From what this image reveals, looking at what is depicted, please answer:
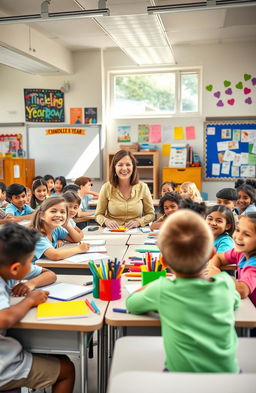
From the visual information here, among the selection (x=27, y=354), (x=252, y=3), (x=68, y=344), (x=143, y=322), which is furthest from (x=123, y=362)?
(x=252, y=3)

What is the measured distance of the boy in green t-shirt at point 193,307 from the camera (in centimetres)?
128

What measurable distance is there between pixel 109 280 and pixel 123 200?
6.26ft

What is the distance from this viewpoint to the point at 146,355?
1440mm

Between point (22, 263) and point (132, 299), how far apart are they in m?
0.47

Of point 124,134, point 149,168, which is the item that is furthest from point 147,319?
point 124,134

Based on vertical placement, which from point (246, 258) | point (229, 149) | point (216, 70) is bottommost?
point (246, 258)

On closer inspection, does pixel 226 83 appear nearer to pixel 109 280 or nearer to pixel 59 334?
pixel 109 280

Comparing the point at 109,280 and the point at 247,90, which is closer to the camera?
the point at 109,280

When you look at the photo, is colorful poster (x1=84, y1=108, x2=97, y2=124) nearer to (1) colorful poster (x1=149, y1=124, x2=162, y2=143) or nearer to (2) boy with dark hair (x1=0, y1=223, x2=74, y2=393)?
(1) colorful poster (x1=149, y1=124, x2=162, y2=143)

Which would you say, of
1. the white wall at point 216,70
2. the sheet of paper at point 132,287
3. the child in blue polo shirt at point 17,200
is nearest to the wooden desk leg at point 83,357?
the sheet of paper at point 132,287

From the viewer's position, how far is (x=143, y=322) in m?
1.60

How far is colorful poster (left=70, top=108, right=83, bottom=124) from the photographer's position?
719cm

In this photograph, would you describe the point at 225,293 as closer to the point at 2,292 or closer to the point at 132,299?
the point at 132,299

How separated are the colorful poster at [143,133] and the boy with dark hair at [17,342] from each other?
219 inches
